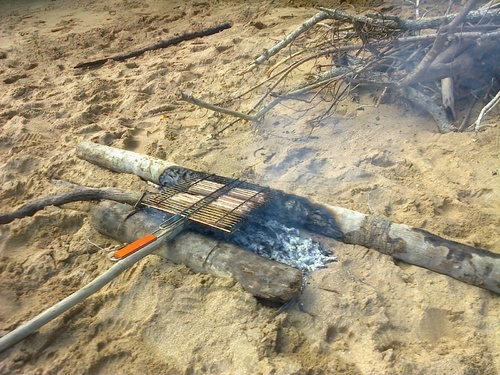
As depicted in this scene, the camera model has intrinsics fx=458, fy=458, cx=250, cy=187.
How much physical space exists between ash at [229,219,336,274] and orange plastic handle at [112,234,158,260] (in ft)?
1.61

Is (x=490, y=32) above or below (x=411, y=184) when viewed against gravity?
above

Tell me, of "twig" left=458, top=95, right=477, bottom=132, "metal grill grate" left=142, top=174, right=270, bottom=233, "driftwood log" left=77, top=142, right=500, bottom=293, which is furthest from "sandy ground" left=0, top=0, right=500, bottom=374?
"metal grill grate" left=142, top=174, right=270, bottom=233

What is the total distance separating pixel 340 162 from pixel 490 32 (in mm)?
1554

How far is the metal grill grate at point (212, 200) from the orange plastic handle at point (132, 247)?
0.86 feet

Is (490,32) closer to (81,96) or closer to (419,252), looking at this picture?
(419,252)

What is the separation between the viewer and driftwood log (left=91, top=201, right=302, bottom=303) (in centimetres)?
239

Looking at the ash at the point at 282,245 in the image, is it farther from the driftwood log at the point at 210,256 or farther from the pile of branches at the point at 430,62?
the pile of branches at the point at 430,62

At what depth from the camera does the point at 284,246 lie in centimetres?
278

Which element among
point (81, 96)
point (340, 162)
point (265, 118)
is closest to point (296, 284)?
point (340, 162)

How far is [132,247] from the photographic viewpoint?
8.27 feet

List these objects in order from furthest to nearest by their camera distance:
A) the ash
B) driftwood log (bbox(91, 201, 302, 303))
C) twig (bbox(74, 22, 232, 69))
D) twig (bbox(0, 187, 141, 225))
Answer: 1. twig (bbox(74, 22, 232, 69))
2. twig (bbox(0, 187, 141, 225))
3. the ash
4. driftwood log (bbox(91, 201, 302, 303))

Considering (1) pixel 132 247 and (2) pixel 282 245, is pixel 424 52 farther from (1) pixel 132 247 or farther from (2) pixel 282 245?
(1) pixel 132 247

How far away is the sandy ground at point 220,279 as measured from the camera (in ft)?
7.30

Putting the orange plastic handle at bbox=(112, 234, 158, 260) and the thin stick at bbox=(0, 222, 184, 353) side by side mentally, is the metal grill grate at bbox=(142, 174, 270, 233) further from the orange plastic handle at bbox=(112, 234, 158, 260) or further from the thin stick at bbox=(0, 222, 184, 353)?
the thin stick at bbox=(0, 222, 184, 353)
